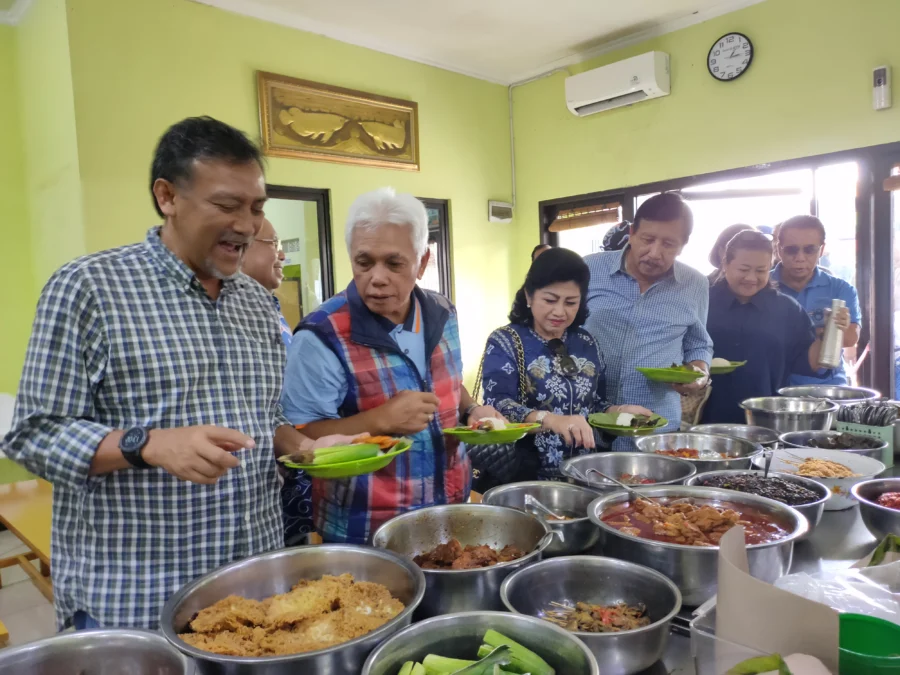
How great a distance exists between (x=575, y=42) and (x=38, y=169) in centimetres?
426

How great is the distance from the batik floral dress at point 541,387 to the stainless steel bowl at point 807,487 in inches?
18.2

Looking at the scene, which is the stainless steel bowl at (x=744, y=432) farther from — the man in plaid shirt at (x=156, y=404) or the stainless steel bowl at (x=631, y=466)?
the man in plaid shirt at (x=156, y=404)

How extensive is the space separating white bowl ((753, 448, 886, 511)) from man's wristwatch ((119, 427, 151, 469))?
1.69 metres

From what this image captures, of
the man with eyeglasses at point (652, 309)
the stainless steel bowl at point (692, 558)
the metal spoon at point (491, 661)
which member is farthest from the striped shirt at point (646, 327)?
the metal spoon at point (491, 661)

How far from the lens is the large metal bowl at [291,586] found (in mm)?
842

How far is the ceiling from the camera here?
4426 millimetres

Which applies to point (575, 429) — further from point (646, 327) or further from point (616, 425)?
point (646, 327)

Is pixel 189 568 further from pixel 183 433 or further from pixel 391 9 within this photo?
pixel 391 9

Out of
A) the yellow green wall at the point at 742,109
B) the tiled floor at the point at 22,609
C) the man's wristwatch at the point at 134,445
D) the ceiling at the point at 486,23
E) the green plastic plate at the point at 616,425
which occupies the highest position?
the ceiling at the point at 486,23

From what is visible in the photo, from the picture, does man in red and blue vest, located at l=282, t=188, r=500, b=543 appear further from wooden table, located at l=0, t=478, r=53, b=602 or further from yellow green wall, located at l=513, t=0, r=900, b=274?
yellow green wall, located at l=513, t=0, r=900, b=274

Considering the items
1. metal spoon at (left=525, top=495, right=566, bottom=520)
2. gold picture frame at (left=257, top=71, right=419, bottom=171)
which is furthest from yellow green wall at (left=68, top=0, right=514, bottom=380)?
metal spoon at (left=525, top=495, right=566, bottom=520)

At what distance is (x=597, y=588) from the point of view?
3.96 ft

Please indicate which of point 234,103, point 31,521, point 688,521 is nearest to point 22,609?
point 31,521

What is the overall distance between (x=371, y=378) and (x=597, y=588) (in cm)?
78
